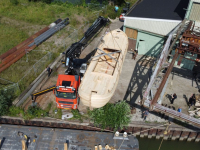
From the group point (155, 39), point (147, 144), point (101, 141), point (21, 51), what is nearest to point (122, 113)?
point (101, 141)

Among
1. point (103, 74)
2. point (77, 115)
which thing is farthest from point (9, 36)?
point (103, 74)

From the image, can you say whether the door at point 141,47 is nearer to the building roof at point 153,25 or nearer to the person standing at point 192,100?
the building roof at point 153,25

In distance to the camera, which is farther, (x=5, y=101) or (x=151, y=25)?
(x=151, y=25)

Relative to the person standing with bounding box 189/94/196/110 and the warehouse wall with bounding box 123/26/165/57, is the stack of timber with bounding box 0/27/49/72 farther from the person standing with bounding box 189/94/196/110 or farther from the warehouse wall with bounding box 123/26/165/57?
the person standing with bounding box 189/94/196/110

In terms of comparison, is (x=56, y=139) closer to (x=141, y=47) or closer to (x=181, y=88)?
(x=181, y=88)

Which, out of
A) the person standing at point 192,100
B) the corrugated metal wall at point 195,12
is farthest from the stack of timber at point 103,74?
the corrugated metal wall at point 195,12

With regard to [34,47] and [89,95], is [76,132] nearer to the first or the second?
[89,95]
